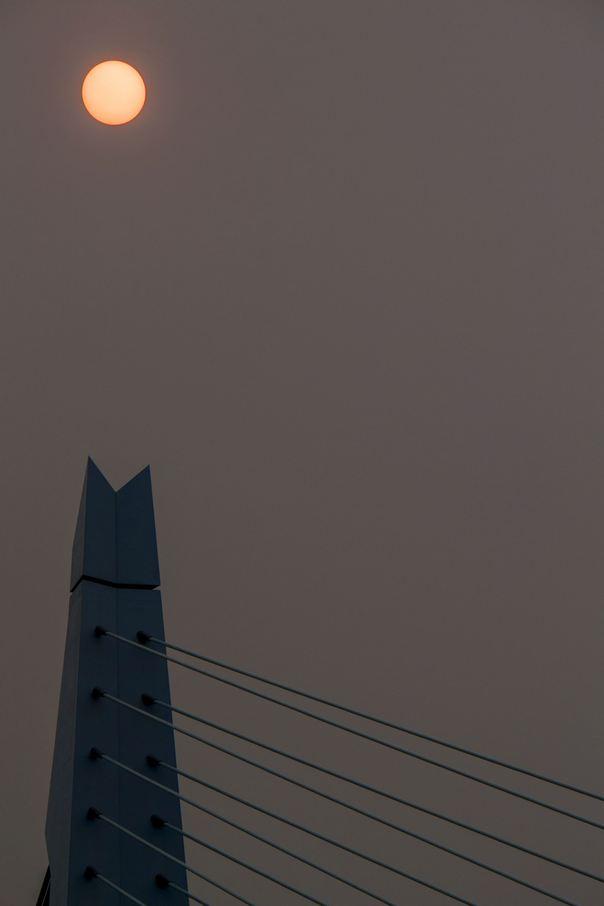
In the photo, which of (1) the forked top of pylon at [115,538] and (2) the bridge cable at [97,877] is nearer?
(2) the bridge cable at [97,877]

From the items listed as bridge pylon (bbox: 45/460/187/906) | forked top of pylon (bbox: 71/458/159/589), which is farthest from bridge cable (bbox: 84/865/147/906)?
forked top of pylon (bbox: 71/458/159/589)

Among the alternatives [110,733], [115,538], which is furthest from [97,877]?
[115,538]

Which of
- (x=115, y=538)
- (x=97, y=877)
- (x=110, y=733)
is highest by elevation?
(x=115, y=538)

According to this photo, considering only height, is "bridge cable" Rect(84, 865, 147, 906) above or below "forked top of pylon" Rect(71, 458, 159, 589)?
below

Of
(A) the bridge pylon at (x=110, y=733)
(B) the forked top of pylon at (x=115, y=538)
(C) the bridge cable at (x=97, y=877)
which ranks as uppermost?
(B) the forked top of pylon at (x=115, y=538)

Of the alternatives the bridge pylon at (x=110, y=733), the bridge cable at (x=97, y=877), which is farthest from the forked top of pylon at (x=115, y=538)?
the bridge cable at (x=97, y=877)

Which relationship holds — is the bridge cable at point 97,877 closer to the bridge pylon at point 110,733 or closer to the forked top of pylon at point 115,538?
the bridge pylon at point 110,733

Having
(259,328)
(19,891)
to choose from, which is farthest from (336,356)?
(19,891)

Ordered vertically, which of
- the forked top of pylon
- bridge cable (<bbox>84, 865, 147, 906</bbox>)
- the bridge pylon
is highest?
the forked top of pylon

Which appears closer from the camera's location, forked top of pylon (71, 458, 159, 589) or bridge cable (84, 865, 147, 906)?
bridge cable (84, 865, 147, 906)

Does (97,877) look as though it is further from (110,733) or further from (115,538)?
(115,538)

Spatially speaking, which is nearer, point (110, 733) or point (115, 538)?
point (110, 733)

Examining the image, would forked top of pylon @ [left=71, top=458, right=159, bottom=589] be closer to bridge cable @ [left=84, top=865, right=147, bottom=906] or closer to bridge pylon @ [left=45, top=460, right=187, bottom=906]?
bridge pylon @ [left=45, top=460, right=187, bottom=906]

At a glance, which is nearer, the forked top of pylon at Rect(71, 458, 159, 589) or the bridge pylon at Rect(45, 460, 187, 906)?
the bridge pylon at Rect(45, 460, 187, 906)
